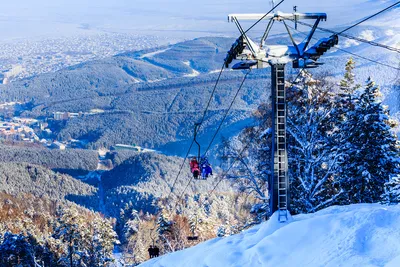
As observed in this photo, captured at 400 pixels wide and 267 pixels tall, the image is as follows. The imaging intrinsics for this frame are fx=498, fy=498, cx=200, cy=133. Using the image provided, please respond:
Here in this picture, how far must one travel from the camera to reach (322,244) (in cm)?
751

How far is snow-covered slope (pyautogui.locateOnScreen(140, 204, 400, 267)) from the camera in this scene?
678 centimetres

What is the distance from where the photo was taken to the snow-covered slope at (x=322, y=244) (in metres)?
6.78

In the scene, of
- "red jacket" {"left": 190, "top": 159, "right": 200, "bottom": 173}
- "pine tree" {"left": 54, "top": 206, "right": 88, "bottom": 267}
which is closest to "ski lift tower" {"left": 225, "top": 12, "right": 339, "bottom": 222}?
"red jacket" {"left": 190, "top": 159, "right": 200, "bottom": 173}

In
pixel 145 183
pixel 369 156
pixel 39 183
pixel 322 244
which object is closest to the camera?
pixel 322 244

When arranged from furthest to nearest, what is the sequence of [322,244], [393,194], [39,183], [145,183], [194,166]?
1. [39,183]
2. [145,183]
3. [194,166]
4. [393,194]
5. [322,244]

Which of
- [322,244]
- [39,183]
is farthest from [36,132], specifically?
[322,244]

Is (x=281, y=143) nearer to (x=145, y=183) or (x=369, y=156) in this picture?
(x=369, y=156)

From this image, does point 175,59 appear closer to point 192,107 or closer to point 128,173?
Result: point 192,107

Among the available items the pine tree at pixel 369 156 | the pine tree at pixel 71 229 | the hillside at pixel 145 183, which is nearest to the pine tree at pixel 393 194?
the pine tree at pixel 369 156

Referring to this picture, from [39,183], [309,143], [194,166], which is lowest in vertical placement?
[39,183]

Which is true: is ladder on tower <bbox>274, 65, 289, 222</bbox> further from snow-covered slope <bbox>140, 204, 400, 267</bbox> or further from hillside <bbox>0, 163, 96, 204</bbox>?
hillside <bbox>0, 163, 96, 204</bbox>

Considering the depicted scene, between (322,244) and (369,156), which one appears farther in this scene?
(369,156)

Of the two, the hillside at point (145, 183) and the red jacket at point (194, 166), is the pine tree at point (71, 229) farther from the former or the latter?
the hillside at point (145, 183)

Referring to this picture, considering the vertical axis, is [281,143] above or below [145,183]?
above
